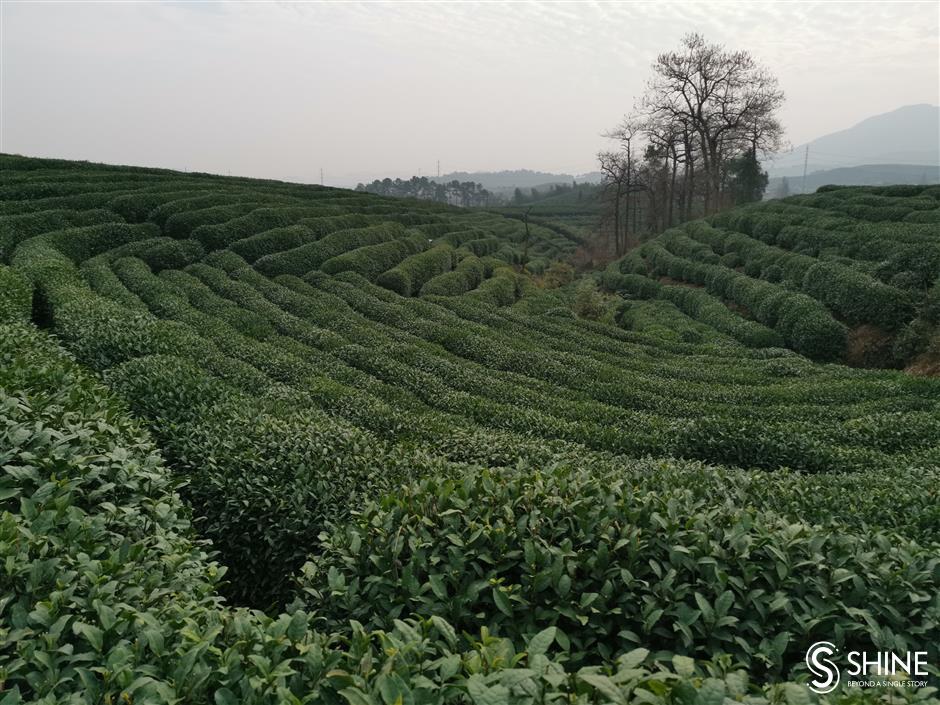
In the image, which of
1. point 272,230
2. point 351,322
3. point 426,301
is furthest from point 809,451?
point 272,230

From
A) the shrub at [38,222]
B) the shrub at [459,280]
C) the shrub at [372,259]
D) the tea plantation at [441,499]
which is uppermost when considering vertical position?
the shrub at [38,222]

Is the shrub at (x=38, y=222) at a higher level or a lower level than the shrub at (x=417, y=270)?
higher

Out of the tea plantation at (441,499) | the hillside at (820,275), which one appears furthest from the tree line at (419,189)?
the tea plantation at (441,499)

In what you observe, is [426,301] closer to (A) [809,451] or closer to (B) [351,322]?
(B) [351,322]

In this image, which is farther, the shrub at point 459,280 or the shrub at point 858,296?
the shrub at point 459,280

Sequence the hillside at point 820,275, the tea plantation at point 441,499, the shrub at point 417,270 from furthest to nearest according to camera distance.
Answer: the shrub at point 417,270
the hillside at point 820,275
the tea plantation at point 441,499

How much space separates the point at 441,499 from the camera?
5.14 metres

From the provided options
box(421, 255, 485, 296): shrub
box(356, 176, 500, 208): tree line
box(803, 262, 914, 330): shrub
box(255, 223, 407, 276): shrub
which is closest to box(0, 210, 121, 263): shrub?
box(255, 223, 407, 276): shrub

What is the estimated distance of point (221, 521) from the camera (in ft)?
25.0

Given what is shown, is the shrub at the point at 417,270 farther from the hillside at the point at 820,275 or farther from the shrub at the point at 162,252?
the hillside at the point at 820,275

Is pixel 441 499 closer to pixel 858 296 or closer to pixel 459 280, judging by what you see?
pixel 858 296

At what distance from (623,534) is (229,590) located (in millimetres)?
5512

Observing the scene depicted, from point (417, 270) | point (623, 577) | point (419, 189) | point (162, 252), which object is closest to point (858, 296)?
point (417, 270)

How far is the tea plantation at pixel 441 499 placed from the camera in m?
3.38
